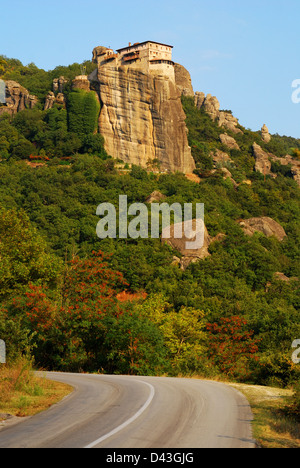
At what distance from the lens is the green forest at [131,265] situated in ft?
85.1

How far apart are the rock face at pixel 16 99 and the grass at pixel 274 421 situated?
97162mm

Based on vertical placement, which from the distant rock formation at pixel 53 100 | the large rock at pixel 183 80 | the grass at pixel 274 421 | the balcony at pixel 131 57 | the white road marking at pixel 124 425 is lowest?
the grass at pixel 274 421

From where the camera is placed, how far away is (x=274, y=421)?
12508 mm

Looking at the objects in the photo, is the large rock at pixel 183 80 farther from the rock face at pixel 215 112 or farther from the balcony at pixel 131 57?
the balcony at pixel 131 57

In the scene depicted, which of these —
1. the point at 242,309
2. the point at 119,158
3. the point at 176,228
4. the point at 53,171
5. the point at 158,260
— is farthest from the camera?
the point at 119,158

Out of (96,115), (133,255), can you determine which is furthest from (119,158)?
(133,255)

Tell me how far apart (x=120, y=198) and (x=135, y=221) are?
7.50m

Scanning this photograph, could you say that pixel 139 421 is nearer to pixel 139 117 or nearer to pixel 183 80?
pixel 139 117

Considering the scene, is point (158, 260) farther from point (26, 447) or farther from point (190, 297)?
point (26, 447)

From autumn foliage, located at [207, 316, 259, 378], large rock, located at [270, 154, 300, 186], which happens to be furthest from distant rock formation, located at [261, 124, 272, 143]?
autumn foliage, located at [207, 316, 259, 378]

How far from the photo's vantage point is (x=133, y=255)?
6225 centimetres

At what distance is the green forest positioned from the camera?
25.9m

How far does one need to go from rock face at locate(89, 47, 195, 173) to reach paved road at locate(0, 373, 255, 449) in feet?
244

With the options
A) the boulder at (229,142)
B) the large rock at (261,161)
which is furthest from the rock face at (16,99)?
the large rock at (261,161)
